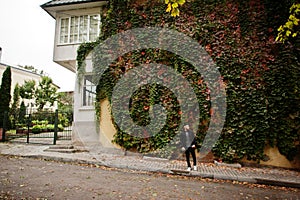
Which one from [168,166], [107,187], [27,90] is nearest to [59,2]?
[168,166]

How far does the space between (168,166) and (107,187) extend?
3.52 meters

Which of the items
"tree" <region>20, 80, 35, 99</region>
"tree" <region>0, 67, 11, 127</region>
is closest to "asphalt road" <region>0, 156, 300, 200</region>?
"tree" <region>0, 67, 11, 127</region>

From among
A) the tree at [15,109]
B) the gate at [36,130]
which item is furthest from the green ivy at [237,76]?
the tree at [15,109]

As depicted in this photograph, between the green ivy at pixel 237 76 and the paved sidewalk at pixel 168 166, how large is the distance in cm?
66

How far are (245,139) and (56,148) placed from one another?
866 centimetres

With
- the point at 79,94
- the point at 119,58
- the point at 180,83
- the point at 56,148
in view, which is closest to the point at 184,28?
the point at 180,83

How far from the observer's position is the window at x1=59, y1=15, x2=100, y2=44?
12523 millimetres

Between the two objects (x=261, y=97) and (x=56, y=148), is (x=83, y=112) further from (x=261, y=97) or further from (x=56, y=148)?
(x=261, y=97)

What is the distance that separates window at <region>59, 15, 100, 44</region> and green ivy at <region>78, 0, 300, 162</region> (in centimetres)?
267

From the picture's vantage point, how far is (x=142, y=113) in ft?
34.6

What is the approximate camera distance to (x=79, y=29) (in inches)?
Result: 499

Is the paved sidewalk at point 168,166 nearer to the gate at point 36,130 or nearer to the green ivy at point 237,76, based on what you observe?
the green ivy at point 237,76

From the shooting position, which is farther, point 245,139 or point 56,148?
point 56,148

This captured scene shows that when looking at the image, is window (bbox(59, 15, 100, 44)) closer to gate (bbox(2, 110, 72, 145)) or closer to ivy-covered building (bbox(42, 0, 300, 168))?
ivy-covered building (bbox(42, 0, 300, 168))
